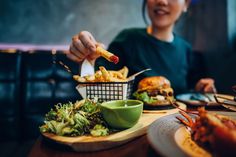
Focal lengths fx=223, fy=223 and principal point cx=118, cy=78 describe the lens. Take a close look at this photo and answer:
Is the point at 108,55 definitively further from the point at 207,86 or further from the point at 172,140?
the point at 207,86

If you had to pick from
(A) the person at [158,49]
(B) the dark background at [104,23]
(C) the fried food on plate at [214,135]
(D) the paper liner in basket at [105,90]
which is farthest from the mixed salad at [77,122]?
(B) the dark background at [104,23]

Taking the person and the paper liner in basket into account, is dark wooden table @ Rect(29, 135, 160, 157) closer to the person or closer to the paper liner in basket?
the paper liner in basket

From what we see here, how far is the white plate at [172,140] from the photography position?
27.2 inches

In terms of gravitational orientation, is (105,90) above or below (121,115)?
above

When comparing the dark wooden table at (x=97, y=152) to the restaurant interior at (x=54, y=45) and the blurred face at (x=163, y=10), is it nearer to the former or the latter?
the restaurant interior at (x=54, y=45)

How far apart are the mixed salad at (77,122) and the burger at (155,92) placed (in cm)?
45

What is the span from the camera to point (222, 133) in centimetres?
65

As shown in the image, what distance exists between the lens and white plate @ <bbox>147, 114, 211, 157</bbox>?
0.69m

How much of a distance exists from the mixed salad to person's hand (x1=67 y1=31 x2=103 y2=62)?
362 mm

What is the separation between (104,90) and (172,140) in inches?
20.5

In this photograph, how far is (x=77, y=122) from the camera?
945mm

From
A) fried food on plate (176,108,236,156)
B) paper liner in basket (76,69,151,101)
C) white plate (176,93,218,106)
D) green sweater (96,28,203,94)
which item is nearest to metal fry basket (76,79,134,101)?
paper liner in basket (76,69,151,101)

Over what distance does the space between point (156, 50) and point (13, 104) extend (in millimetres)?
1563

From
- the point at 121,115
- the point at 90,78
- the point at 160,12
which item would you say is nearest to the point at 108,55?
the point at 90,78
